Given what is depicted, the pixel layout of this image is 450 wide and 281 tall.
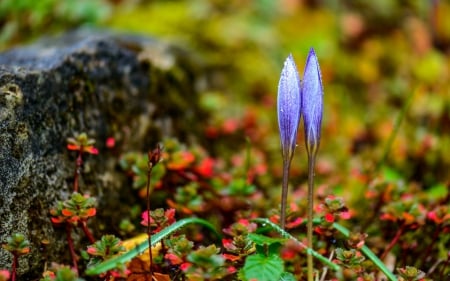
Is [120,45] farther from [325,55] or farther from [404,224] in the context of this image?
[325,55]

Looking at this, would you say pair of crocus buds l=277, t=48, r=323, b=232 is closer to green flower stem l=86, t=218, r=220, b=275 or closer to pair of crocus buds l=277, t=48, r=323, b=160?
pair of crocus buds l=277, t=48, r=323, b=160

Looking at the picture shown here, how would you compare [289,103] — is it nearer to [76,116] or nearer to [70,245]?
[70,245]

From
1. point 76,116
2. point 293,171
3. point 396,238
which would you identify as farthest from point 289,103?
point 293,171

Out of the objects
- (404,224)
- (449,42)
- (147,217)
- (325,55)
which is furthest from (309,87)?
(449,42)

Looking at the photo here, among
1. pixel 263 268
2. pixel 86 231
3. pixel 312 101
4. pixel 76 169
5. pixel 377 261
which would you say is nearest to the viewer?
pixel 263 268

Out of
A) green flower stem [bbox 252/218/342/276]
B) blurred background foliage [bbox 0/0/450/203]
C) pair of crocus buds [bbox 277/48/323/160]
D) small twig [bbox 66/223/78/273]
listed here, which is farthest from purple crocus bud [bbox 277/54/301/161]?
blurred background foliage [bbox 0/0/450/203]

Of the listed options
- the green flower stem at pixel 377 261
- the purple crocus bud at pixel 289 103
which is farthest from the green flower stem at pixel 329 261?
the purple crocus bud at pixel 289 103

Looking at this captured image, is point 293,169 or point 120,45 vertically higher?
point 120,45
